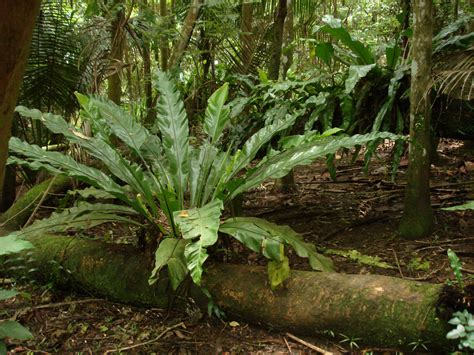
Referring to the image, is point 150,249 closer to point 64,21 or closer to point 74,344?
point 74,344

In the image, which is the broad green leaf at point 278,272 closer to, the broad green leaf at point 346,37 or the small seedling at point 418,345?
the small seedling at point 418,345

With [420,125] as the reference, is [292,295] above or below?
below

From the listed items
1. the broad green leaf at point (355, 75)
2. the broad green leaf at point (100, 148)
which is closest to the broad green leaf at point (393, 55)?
the broad green leaf at point (355, 75)

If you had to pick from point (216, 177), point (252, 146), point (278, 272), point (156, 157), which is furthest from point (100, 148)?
point (278, 272)

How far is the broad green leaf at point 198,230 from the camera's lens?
206cm

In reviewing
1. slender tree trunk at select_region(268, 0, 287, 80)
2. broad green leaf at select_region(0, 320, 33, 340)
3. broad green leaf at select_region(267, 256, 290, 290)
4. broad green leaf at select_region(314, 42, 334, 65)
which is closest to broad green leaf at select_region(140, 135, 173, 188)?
broad green leaf at select_region(267, 256, 290, 290)

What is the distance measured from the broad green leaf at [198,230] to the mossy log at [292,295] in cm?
48

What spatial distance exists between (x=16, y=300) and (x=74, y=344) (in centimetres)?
80

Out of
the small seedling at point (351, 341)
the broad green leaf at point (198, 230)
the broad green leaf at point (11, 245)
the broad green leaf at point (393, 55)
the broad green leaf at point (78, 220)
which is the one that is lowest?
the small seedling at point (351, 341)

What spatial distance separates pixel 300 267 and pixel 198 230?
1.11 m

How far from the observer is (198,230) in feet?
7.24

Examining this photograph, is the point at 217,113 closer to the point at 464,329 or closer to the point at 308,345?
the point at 308,345

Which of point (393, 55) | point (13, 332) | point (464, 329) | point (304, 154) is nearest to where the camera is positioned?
point (464, 329)

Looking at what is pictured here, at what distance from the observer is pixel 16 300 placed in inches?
117
